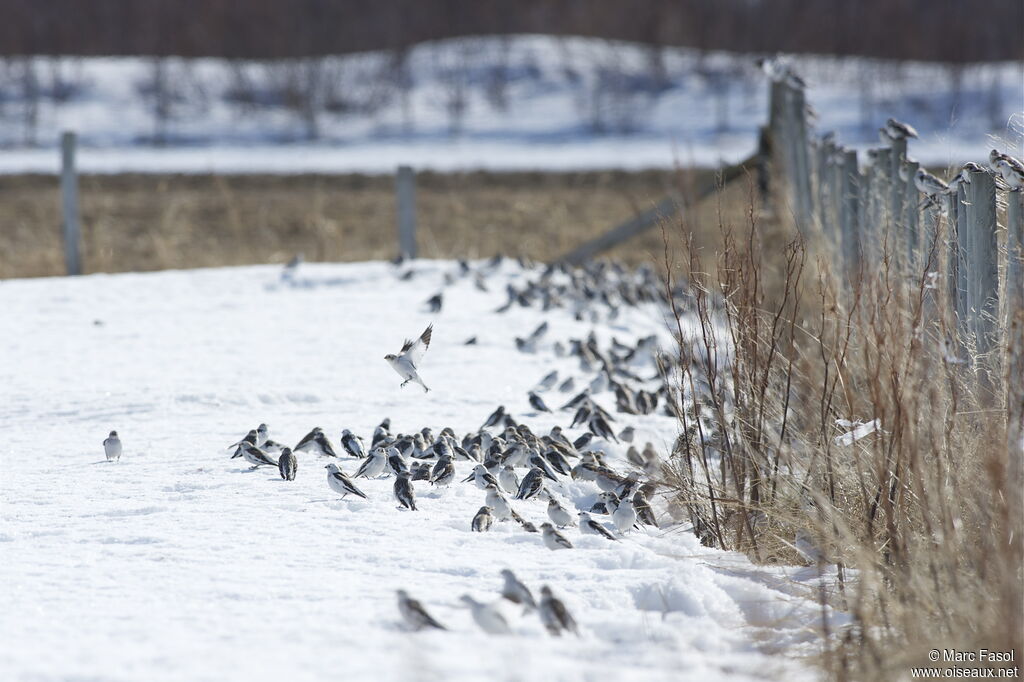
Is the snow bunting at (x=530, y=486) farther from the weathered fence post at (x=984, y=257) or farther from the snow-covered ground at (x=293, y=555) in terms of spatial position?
the weathered fence post at (x=984, y=257)

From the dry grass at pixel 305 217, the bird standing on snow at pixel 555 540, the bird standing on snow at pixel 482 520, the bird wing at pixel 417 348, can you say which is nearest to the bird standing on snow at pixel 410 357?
Answer: the bird wing at pixel 417 348

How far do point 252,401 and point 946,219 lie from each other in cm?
370

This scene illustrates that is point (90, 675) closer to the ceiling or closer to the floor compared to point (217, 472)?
closer to the floor

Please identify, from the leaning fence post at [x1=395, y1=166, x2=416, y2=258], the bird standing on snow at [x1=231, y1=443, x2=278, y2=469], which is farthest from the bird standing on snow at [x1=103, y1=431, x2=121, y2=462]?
the leaning fence post at [x1=395, y1=166, x2=416, y2=258]

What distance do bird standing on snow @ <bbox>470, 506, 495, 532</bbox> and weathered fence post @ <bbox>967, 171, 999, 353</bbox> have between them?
1.87m

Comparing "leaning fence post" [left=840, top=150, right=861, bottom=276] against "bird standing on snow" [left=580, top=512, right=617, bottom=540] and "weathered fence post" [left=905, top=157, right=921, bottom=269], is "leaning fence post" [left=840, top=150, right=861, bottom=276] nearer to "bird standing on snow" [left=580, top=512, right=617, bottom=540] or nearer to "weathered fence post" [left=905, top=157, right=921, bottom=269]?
"weathered fence post" [left=905, top=157, right=921, bottom=269]

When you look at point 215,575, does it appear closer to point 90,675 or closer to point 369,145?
point 90,675

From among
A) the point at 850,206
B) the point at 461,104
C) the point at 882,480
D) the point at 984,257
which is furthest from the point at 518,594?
the point at 461,104

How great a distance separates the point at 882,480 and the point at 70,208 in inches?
376

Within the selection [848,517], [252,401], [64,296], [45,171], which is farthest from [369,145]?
[848,517]

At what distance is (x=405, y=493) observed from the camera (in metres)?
4.04

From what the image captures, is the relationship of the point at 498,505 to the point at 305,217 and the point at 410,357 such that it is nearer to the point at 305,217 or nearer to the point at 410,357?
the point at 410,357

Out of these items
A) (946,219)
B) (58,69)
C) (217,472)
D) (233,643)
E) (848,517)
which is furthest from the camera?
(58,69)

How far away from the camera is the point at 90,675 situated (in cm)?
254
